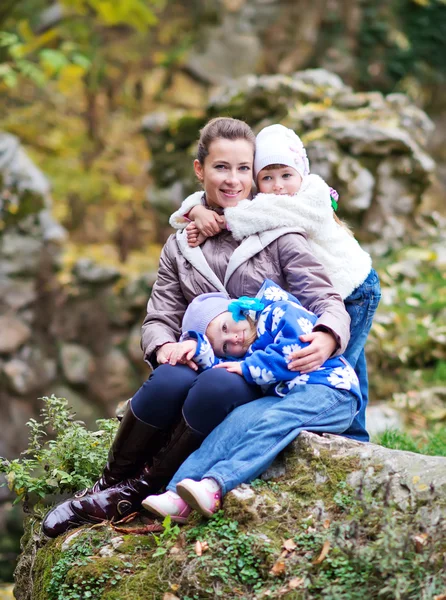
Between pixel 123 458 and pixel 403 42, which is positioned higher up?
pixel 403 42

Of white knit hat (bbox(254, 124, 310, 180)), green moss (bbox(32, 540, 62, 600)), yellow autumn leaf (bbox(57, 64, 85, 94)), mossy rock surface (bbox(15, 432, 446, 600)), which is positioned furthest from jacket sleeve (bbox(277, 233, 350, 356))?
yellow autumn leaf (bbox(57, 64, 85, 94))

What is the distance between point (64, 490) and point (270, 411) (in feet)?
3.82

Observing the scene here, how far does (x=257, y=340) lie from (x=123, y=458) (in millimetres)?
710

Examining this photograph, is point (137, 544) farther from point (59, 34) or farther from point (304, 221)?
point (59, 34)

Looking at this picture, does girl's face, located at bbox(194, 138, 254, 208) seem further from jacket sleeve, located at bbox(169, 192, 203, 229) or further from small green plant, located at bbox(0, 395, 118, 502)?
small green plant, located at bbox(0, 395, 118, 502)

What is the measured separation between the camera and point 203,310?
3.12m

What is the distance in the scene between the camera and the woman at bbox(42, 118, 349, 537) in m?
2.98

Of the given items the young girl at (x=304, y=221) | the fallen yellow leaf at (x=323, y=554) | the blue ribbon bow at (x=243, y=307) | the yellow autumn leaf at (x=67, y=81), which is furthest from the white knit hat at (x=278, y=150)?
the yellow autumn leaf at (x=67, y=81)

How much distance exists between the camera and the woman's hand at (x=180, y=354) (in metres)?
3.06

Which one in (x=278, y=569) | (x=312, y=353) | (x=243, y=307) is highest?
(x=243, y=307)

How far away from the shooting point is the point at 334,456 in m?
2.94

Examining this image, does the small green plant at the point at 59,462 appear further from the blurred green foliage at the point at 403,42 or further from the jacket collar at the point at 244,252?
the blurred green foliage at the point at 403,42

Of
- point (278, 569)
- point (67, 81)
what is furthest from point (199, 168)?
point (67, 81)

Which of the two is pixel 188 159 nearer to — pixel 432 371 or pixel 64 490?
pixel 432 371
